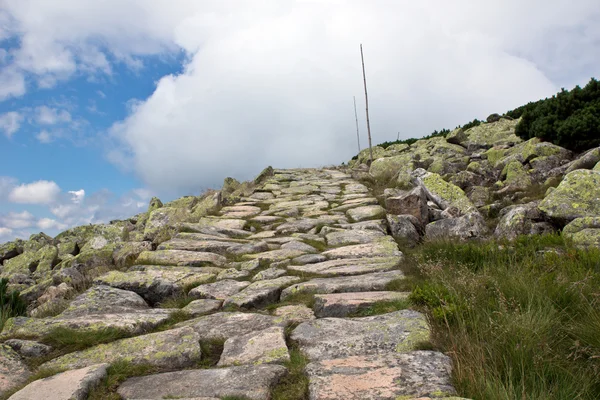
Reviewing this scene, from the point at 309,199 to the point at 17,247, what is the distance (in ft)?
33.3

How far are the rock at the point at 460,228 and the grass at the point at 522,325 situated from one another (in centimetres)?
211

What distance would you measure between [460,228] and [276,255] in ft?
9.36

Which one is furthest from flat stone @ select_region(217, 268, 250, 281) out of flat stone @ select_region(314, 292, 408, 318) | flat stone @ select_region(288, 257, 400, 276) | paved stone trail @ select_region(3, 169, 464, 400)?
flat stone @ select_region(314, 292, 408, 318)

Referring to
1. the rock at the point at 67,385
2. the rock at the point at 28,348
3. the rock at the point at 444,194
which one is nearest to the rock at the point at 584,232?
the rock at the point at 444,194

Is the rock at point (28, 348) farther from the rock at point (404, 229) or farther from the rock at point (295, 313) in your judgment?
the rock at point (404, 229)

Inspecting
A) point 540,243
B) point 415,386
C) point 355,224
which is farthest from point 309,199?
point 415,386

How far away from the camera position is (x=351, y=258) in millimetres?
5496

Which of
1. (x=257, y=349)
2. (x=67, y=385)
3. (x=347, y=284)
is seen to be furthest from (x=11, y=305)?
(x=347, y=284)

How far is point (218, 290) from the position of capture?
15.1 feet

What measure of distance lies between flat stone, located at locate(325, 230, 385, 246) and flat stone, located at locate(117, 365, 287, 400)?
3.91 meters

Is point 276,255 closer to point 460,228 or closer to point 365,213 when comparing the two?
point 460,228

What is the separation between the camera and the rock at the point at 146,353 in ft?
9.61

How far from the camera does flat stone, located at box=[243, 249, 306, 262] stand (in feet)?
18.8

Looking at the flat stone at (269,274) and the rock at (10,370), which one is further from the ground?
the flat stone at (269,274)
